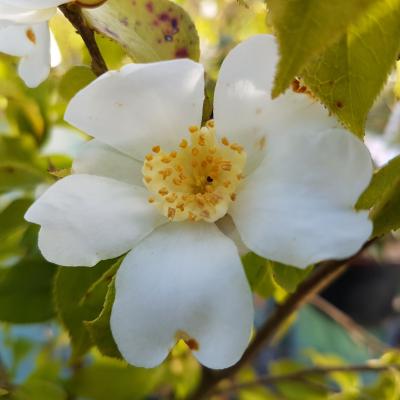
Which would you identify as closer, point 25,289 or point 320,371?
point 25,289

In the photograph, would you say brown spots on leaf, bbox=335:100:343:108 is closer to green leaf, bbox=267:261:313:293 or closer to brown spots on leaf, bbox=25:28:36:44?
green leaf, bbox=267:261:313:293

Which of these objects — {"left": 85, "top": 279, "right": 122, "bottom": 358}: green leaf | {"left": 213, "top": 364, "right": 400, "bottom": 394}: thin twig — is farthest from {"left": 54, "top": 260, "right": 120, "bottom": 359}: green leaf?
{"left": 213, "top": 364, "right": 400, "bottom": 394}: thin twig

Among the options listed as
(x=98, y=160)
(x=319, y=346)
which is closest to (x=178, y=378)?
(x=98, y=160)

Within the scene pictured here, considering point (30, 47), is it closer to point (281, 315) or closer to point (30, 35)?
point (30, 35)

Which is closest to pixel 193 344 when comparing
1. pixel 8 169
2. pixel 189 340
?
pixel 189 340

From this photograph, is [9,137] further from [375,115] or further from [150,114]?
[375,115]
